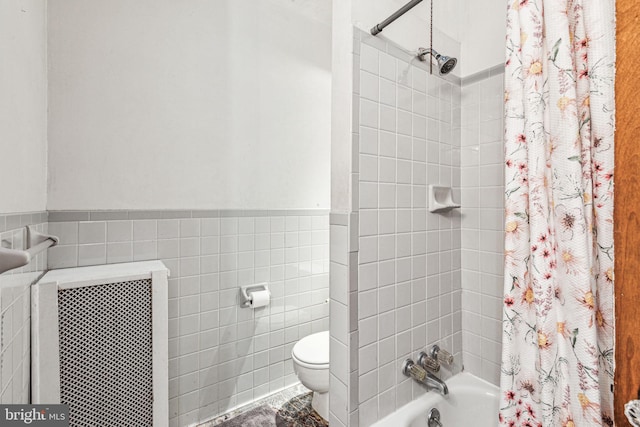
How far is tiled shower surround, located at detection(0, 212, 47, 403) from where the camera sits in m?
0.77

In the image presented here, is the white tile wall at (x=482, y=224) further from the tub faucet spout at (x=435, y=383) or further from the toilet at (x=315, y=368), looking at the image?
the toilet at (x=315, y=368)

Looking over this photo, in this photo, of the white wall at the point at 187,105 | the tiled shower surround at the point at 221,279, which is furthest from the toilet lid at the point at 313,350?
the white wall at the point at 187,105

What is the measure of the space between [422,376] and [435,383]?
0.29 feet

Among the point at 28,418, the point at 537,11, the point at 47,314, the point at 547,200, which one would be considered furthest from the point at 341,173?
the point at 47,314

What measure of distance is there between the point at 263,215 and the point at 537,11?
5.24 ft

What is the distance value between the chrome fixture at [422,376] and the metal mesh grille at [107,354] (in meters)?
1.12

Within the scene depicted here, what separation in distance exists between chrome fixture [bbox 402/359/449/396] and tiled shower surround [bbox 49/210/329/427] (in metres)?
1.00

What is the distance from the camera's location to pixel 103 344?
1.24 meters

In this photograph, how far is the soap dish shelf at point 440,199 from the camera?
1367 millimetres

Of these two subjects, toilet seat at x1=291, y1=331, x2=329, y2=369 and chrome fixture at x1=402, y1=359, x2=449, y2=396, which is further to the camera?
toilet seat at x1=291, y1=331, x2=329, y2=369

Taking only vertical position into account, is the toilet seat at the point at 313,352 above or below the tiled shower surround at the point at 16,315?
below

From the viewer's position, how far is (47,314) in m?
1.12

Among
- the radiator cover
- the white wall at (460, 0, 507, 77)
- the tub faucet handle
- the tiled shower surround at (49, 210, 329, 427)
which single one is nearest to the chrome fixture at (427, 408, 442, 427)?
the tub faucet handle

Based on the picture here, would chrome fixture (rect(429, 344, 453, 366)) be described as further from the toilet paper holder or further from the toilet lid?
the toilet paper holder
